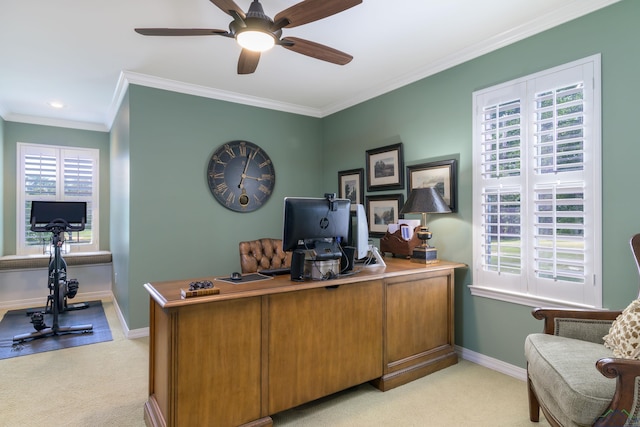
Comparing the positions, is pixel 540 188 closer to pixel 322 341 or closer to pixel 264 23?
pixel 322 341

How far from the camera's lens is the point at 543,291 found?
259 centimetres

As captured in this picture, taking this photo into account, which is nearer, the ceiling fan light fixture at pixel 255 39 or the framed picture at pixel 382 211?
the ceiling fan light fixture at pixel 255 39

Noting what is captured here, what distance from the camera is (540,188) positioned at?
102 inches

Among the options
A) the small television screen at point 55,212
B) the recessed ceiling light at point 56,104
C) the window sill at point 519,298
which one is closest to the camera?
the window sill at point 519,298

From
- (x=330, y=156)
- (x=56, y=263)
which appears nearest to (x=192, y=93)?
(x=330, y=156)

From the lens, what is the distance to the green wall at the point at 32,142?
5027mm

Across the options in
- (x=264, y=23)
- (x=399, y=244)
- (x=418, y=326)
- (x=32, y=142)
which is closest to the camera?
(x=264, y=23)

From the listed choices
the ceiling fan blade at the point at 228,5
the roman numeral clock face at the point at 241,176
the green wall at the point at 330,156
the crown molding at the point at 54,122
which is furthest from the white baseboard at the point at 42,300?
the ceiling fan blade at the point at 228,5

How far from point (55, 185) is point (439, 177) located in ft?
18.0

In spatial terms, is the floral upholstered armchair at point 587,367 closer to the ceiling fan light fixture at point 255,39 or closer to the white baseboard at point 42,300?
the ceiling fan light fixture at point 255,39

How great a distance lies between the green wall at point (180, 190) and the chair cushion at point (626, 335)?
3477 mm

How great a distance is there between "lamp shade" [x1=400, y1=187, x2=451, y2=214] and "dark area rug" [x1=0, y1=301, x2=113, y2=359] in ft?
11.0

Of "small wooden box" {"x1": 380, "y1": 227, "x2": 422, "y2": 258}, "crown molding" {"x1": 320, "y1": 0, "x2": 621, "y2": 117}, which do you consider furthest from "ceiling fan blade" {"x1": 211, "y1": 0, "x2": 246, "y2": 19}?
"small wooden box" {"x1": 380, "y1": 227, "x2": 422, "y2": 258}

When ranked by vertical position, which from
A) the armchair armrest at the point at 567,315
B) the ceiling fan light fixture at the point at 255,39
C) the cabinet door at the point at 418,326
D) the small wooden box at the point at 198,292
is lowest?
the cabinet door at the point at 418,326
